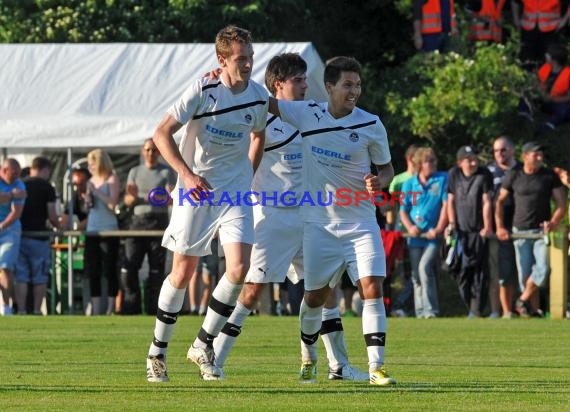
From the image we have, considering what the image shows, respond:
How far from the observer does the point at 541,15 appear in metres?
28.2

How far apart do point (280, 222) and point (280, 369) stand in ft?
4.18

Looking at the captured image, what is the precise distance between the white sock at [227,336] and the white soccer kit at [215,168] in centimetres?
73

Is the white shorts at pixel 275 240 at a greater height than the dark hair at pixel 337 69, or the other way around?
the dark hair at pixel 337 69

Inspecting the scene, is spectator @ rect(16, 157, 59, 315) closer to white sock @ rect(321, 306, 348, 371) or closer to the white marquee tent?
the white marquee tent

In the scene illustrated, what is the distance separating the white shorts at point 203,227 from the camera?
34.3 ft

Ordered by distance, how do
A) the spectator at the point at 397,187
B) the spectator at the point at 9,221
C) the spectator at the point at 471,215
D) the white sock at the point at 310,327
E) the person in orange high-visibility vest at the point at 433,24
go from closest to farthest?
the white sock at the point at 310,327, the spectator at the point at 471,215, the spectator at the point at 397,187, the spectator at the point at 9,221, the person in orange high-visibility vest at the point at 433,24

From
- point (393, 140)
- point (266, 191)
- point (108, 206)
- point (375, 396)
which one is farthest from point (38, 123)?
point (375, 396)

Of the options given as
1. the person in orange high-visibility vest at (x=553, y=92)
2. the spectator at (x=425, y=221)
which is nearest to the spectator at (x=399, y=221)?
the spectator at (x=425, y=221)

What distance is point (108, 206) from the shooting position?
21.4m

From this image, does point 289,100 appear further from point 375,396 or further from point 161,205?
point 161,205

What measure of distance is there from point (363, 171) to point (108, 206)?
11.2 metres

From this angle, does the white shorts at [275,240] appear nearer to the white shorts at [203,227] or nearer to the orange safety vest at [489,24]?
the white shorts at [203,227]

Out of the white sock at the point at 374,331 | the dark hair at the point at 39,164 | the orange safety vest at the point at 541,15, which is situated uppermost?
the orange safety vest at the point at 541,15

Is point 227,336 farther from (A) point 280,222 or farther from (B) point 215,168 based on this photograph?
(B) point 215,168
